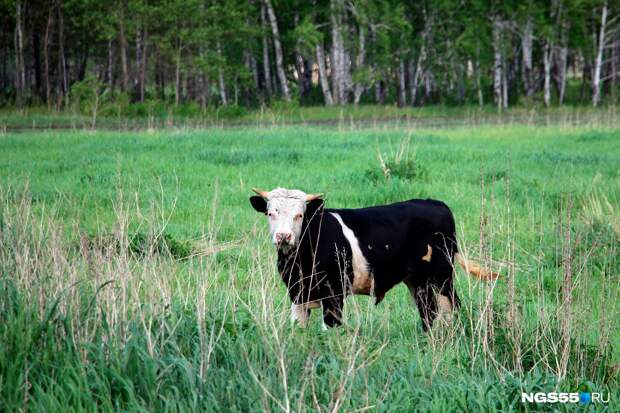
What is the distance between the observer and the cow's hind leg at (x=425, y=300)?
19.2ft

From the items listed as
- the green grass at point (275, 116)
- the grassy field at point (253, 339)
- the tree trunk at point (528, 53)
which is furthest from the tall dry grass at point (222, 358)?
the tree trunk at point (528, 53)

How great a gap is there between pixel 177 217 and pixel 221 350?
5664mm

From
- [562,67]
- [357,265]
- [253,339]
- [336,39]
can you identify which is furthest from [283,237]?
[562,67]

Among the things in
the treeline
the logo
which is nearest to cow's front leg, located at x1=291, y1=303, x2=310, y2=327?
the logo

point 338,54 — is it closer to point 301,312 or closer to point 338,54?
point 338,54

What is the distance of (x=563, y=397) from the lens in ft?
13.1

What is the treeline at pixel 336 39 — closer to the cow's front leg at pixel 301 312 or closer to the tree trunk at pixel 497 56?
the tree trunk at pixel 497 56

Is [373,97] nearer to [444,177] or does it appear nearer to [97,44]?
[97,44]

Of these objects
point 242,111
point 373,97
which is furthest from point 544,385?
point 373,97

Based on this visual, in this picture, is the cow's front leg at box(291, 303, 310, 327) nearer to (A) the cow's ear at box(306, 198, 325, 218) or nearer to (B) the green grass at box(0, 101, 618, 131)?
(A) the cow's ear at box(306, 198, 325, 218)

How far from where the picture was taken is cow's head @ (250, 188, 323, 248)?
17.8 feet

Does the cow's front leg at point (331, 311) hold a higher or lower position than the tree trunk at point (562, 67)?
lower

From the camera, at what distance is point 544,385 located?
410 centimetres

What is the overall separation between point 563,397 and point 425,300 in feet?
7.04
